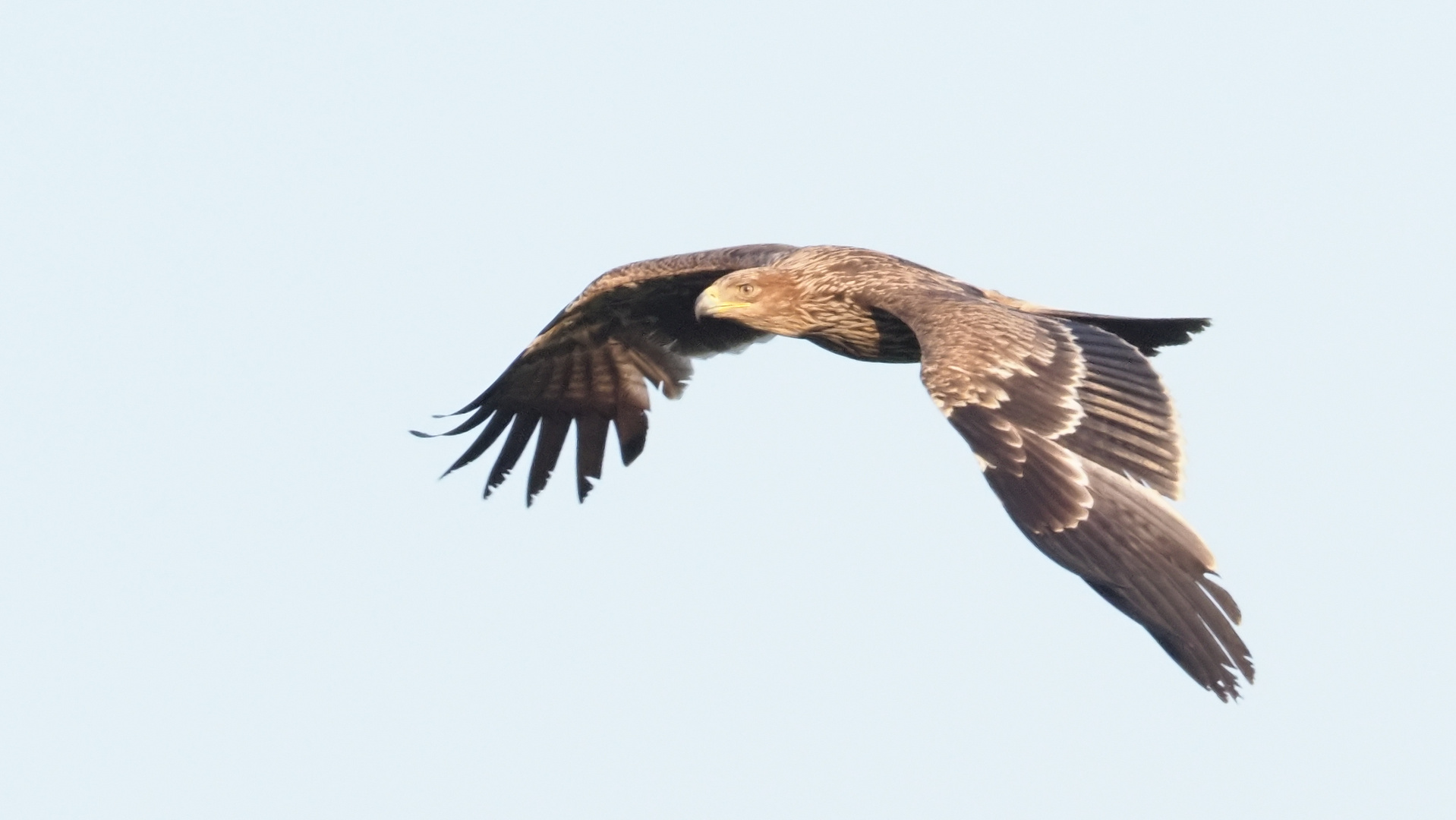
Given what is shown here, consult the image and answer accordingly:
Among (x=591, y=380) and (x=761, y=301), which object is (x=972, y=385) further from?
(x=591, y=380)

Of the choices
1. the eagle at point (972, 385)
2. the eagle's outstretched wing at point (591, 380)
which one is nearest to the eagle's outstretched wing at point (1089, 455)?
the eagle at point (972, 385)

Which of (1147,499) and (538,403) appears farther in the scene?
(538,403)

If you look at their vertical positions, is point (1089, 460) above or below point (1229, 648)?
above

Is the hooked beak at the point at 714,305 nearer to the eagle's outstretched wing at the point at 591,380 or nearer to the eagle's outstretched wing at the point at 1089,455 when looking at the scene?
the eagle's outstretched wing at the point at 591,380

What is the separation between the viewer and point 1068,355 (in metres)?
10.2

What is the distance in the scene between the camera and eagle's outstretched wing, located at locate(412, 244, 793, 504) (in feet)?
46.0

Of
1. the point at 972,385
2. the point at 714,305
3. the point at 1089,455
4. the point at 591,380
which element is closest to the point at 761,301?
the point at 714,305

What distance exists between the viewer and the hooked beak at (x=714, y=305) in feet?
41.0

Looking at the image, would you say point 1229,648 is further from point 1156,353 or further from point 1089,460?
point 1156,353

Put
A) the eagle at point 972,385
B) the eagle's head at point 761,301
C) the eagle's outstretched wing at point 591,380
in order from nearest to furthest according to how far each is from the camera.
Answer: the eagle at point 972,385 → the eagle's head at point 761,301 → the eagle's outstretched wing at point 591,380

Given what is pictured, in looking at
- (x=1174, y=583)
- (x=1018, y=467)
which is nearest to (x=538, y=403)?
(x=1018, y=467)

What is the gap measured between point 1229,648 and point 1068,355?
227 centimetres

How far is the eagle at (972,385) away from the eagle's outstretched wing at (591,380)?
1 cm

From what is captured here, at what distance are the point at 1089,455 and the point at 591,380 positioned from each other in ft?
18.1
